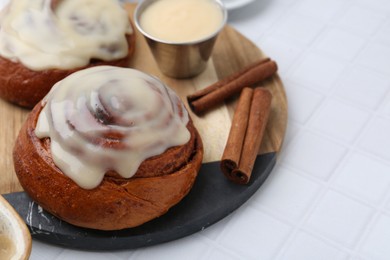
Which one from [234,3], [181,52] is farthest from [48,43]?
[234,3]

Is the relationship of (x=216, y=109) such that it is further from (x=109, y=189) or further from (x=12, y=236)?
(x=12, y=236)

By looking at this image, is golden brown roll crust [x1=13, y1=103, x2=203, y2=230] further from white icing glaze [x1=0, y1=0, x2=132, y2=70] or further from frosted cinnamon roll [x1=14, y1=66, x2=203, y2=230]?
white icing glaze [x1=0, y1=0, x2=132, y2=70]

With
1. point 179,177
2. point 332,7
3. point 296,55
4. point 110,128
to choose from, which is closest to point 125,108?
point 110,128

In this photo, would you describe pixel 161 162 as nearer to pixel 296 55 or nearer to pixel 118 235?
pixel 118 235

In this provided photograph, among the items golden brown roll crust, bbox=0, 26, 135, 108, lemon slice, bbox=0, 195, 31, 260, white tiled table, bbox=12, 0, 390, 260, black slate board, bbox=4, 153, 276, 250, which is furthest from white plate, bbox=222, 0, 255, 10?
lemon slice, bbox=0, 195, 31, 260

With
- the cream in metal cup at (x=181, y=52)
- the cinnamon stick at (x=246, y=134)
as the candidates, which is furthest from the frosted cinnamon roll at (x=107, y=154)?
the cream in metal cup at (x=181, y=52)

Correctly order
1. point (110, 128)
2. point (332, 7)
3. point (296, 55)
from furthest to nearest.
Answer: point (332, 7) < point (296, 55) < point (110, 128)

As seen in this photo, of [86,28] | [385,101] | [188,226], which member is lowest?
[385,101]
